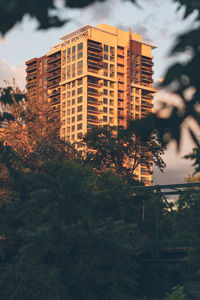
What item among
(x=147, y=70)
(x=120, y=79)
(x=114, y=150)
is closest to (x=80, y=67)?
(x=120, y=79)

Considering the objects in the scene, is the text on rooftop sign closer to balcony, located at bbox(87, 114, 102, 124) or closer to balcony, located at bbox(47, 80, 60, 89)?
balcony, located at bbox(47, 80, 60, 89)

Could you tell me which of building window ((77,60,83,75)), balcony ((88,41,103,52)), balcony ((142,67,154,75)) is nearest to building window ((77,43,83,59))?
building window ((77,60,83,75))

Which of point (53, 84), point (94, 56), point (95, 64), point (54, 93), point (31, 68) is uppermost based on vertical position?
point (31, 68)

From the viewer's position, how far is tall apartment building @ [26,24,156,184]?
162125 millimetres

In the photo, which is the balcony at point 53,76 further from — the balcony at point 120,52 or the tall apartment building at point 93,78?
the balcony at point 120,52

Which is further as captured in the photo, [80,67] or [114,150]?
[80,67]

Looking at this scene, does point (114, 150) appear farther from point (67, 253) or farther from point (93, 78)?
point (93, 78)

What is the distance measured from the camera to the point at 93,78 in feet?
542

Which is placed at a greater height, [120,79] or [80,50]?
[80,50]

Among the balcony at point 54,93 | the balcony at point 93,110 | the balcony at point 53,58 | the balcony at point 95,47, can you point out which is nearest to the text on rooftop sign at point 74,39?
the balcony at point 95,47

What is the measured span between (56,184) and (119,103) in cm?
15914

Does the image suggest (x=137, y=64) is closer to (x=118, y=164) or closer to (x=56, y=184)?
(x=118, y=164)

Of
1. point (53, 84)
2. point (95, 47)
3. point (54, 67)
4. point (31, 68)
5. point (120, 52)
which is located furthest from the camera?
point (31, 68)

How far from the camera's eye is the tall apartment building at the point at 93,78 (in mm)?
162125
